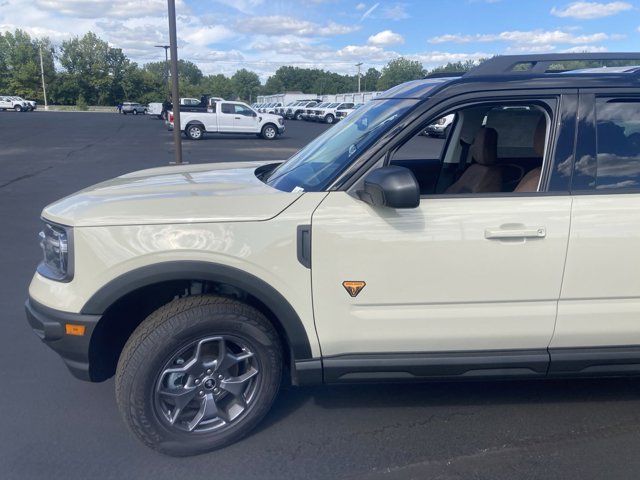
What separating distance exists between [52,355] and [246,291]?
7.09ft

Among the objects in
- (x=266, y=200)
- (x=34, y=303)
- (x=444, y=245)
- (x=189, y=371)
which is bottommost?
(x=189, y=371)

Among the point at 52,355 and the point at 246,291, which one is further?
the point at 52,355

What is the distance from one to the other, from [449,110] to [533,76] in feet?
1.68

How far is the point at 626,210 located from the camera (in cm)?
303

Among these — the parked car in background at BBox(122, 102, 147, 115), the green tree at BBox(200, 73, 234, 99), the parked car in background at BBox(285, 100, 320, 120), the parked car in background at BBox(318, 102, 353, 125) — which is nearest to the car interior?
the parked car in background at BBox(318, 102, 353, 125)

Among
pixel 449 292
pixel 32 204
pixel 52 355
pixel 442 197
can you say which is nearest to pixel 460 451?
pixel 449 292

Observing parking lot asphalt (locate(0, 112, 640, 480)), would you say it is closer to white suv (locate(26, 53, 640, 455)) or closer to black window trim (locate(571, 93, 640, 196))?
white suv (locate(26, 53, 640, 455))

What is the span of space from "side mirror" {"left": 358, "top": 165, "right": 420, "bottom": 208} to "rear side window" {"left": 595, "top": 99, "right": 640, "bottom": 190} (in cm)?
106

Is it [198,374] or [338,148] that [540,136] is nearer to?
[338,148]

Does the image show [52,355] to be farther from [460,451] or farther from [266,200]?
[460,451]

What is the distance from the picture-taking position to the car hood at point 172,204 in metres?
2.90

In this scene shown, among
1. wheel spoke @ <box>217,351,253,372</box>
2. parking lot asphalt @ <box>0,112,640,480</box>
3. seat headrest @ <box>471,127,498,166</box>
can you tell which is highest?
seat headrest @ <box>471,127,498,166</box>

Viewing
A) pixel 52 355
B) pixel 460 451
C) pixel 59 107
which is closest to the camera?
pixel 460 451

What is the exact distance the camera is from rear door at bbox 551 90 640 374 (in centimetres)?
301
